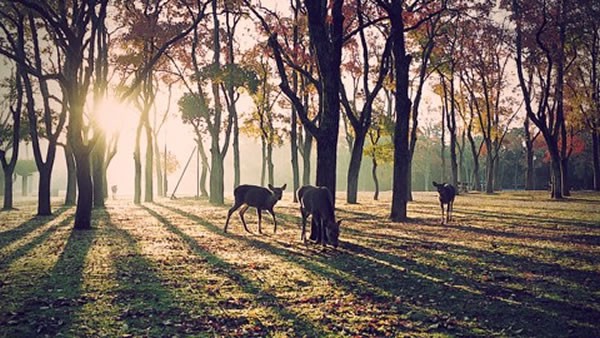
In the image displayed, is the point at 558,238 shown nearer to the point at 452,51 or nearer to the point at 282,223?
the point at 282,223

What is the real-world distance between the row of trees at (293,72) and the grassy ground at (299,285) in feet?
13.1

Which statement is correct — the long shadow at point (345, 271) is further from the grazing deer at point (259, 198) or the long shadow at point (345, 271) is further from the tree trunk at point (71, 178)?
the tree trunk at point (71, 178)

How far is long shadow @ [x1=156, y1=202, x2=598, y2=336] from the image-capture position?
21.3 feet

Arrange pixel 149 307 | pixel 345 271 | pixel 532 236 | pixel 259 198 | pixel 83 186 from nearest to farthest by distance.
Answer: pixel 149 307 → pixel 345 271 → pixel 532 236 → pixel 259 198 → pixel 83 186

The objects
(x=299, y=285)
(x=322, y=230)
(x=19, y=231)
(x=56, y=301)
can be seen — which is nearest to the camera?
(x=56, y=301)

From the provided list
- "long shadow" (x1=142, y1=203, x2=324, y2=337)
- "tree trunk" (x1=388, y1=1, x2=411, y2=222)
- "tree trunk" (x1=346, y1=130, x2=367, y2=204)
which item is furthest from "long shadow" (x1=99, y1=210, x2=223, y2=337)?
"tree trunk" (x1=346, y1=130, x2=367, y2=204)

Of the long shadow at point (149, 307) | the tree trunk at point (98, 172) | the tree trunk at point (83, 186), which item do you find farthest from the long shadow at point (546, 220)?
the tree trunk at point (98, 172)

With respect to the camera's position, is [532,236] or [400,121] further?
[400,121]

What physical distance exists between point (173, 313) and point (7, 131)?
34783 millimetres

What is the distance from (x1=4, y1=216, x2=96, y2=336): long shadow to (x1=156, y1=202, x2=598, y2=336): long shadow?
4662 millimetres

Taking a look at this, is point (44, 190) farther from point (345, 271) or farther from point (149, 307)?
point (149, 307)

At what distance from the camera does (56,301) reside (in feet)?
24.7

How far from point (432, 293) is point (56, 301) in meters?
6.29

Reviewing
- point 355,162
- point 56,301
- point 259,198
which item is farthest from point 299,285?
point 355,162
